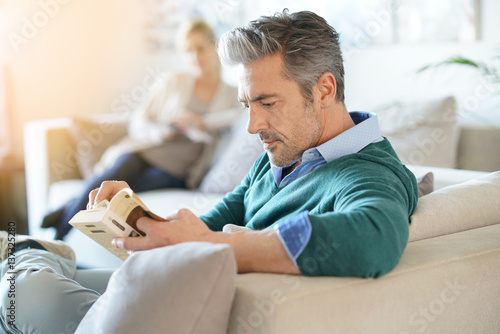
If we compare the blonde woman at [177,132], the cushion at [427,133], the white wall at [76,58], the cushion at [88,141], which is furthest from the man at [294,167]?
the white wall at [76,58]

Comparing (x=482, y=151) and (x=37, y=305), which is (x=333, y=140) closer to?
(x=37, y=305)

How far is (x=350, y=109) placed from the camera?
279cm

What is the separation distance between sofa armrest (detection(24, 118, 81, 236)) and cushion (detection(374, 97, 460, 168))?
1.96 m

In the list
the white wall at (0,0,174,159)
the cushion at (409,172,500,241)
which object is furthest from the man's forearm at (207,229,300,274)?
the white wall at (0,0,174,159)

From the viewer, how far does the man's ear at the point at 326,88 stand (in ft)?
5.05

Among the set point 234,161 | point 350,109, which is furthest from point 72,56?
point 350,109

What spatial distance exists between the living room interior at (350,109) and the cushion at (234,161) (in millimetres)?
10

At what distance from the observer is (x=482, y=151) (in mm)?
2631

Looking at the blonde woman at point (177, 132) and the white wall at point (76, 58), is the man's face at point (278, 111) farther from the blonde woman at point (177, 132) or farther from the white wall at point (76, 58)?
the white wall at point (76, 58)

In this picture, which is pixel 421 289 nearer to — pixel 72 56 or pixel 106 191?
pixel 106 191

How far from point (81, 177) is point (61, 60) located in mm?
1236

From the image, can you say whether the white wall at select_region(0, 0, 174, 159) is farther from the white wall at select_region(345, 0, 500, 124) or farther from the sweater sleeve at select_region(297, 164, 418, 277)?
the sweater sleeve at select_region(297, 164, 418, 277)

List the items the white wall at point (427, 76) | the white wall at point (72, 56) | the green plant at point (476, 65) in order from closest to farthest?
the green plant at point (476, 65)
the white wall at point (427, 76)
the white wall at point (72, 56)

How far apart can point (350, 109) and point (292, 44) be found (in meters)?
1.33
